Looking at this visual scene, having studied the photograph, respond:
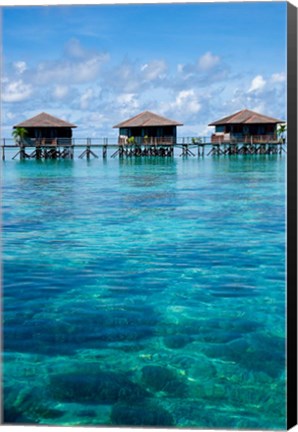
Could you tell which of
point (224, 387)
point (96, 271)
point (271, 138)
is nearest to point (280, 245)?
point (96, 271)

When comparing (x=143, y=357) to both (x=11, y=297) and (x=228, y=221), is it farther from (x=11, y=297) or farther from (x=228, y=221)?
(x=228, y=221)

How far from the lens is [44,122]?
35.8 meters

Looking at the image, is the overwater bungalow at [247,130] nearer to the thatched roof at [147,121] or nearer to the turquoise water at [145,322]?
the thatched roof at [147,121]

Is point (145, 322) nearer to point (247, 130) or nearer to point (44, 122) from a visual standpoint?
point (44, 122)

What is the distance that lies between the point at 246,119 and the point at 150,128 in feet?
19.0

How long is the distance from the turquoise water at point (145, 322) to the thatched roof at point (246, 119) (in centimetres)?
2600

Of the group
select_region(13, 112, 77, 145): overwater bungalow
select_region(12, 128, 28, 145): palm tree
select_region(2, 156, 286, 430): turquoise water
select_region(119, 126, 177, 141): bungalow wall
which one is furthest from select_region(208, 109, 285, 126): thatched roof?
select_region(2, 156, 286, 430): turquoise water

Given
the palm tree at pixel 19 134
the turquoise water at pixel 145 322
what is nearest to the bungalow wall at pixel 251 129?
the palm tree at pixel 19 134

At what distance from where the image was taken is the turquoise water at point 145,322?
4316 mm

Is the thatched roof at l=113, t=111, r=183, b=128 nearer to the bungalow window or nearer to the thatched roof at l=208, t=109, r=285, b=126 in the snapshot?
the thatched roof at l=208, t=109, r=285, b=126

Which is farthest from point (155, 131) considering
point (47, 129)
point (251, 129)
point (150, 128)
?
point (47, 129)

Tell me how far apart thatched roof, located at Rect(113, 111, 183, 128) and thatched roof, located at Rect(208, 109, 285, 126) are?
3156 mm


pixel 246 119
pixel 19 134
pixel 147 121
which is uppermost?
pixel 246 119

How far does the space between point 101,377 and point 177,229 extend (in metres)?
6.55
